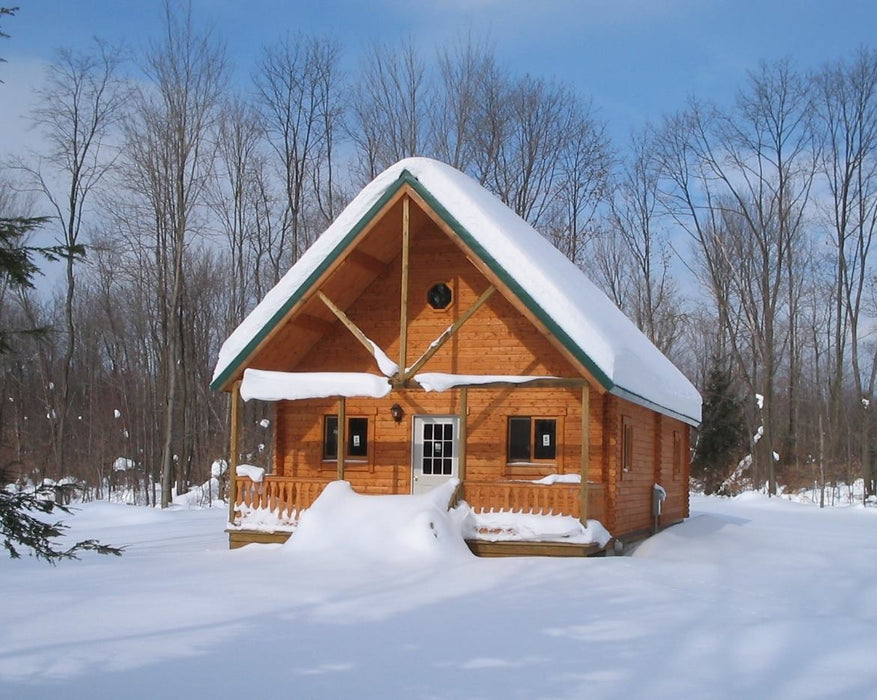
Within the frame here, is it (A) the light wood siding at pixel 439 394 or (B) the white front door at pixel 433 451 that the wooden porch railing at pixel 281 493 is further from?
(B) the white front door at pixel 433 451

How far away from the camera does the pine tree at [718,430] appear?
40719 millimetres

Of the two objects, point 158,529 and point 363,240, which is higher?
point 363,240

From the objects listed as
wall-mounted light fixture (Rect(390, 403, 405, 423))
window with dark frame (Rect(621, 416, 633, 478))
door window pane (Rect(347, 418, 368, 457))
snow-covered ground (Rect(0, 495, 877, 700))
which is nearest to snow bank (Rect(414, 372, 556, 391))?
wall-mounted light fixture (Rect(390, 403, 405, 423))

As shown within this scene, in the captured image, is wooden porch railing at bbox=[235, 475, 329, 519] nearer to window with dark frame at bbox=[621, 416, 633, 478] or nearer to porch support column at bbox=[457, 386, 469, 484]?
porch support column at bbox=[457, 386, 469, 484]

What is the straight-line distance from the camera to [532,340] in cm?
1653

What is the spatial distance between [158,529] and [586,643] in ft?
46.7

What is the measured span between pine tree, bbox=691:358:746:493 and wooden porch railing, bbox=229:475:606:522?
2672 cm

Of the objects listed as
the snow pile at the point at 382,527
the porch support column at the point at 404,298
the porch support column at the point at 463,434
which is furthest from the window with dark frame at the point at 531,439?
the porch support column at the point at 404,298

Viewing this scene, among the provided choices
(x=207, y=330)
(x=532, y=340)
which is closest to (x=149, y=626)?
(x=532, y=340)

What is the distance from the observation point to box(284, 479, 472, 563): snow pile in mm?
13703

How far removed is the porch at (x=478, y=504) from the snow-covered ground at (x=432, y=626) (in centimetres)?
48

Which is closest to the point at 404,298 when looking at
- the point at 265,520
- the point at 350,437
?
the point at 350,437

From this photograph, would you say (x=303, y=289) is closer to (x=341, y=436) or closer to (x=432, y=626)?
(x=341, y=436)

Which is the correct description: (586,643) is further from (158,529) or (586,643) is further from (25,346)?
(25,346)
